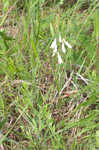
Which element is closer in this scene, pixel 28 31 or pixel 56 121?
pixel 56 121

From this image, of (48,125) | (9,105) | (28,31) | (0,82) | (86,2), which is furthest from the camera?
(86,2)

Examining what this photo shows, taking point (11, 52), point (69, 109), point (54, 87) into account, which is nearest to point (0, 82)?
point (11, 52)

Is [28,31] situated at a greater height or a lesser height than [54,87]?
greater

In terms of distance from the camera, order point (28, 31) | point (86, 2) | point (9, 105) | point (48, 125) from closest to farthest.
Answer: point (48, 125), point (9, 105), point (28, 31), point (86, 2)

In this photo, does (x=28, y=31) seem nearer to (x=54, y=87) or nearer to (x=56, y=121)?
(x=54, y=87)

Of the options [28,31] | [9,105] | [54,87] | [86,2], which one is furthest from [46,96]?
[86,2]

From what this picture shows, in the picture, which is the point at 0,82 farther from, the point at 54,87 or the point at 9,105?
the point at 54,87

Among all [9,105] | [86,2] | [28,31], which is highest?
[86,2]
